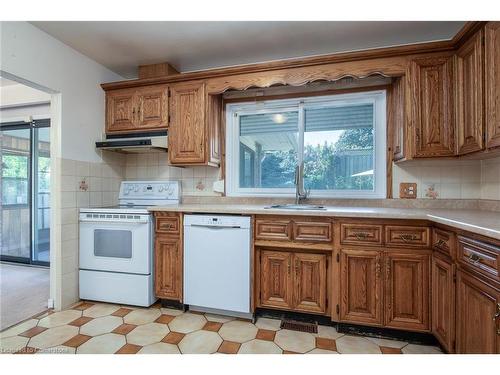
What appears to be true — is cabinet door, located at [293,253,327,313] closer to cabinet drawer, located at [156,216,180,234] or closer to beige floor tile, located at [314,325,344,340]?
beige floor tile, located at [314,325,344,340]

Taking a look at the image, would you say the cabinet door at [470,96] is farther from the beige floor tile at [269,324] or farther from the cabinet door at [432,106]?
the beige floor tile at [269,324]

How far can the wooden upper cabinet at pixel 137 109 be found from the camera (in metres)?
2.51

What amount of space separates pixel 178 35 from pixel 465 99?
2204 millimetres

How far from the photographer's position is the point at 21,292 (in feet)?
8.35

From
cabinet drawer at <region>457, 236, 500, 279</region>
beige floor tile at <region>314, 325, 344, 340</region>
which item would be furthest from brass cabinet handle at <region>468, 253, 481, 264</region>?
beige floor tile at <region>314, 325, 344, 340</region>

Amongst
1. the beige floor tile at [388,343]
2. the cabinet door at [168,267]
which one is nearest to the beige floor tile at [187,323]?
the cabinet door at [168,267]

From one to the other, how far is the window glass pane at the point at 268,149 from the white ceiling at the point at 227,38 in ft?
1.90

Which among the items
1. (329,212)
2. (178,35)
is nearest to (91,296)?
(329,212)

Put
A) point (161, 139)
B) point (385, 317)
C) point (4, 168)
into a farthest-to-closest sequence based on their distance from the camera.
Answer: point (4, 168) < point (161, 139) < point (385, 317)

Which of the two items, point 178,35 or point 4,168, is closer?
point 178,35

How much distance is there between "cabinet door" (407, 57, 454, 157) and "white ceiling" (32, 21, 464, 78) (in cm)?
32

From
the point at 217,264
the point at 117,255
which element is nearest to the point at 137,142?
the point at 117,255

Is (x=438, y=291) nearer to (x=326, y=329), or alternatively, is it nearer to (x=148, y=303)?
(x=326, y=329)

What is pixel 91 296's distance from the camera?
2.33 m
